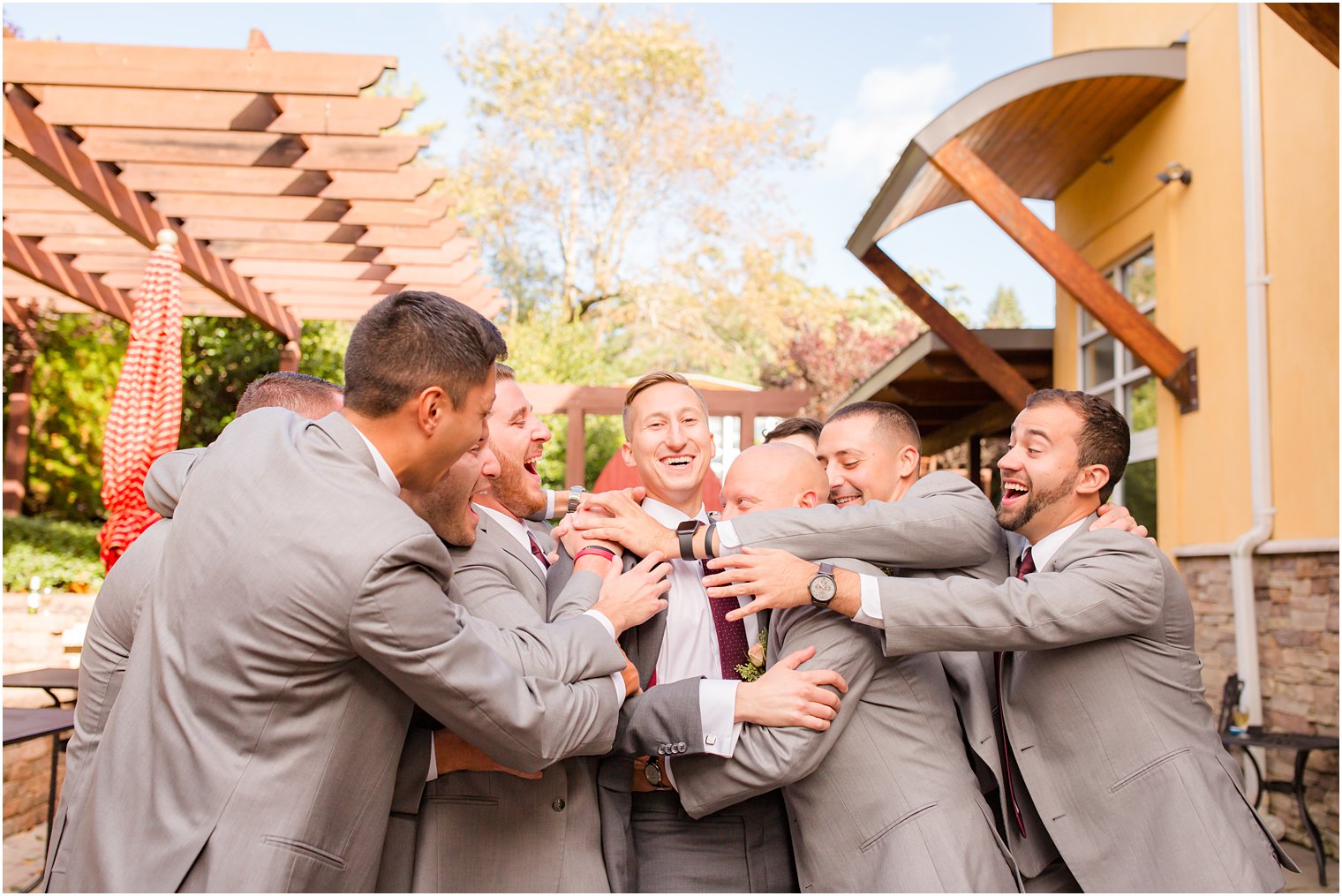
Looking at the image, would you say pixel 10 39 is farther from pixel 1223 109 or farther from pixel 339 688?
pixel 1223 109

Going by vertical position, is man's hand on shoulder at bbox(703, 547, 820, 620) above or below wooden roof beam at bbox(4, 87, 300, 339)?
below

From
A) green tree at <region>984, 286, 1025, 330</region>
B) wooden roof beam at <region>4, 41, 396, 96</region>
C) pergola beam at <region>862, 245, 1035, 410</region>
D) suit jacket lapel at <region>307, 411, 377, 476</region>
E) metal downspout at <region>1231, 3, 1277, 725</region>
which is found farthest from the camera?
green tree at <region>984, 286, 1025, 330</region>

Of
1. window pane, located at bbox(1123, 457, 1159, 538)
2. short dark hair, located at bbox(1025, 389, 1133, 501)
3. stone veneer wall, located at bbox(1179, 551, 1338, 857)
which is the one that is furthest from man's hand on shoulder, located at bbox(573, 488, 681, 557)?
window pane, located at bbox(1123, 457, 1159, 538)

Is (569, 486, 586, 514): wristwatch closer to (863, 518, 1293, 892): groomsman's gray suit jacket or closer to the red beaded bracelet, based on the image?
the red beaded bracelet

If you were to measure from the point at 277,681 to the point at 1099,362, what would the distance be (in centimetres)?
942

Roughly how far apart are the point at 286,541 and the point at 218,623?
0.62 feet

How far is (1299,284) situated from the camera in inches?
264

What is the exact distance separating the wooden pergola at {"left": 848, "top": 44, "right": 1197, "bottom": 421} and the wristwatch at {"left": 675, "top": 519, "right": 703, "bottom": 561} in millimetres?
5868

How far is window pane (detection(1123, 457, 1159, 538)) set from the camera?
8.74 meters

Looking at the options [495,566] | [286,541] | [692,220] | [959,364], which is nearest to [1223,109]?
[959,364]

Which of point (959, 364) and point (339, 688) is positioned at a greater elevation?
point (959, 364)

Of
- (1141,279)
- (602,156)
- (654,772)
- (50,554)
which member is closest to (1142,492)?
(1141,279)

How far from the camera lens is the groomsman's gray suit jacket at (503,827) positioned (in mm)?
2279

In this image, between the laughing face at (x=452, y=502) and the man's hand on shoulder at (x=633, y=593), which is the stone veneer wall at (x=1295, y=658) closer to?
the man's hand on shoulder at (x=633, y=593)
